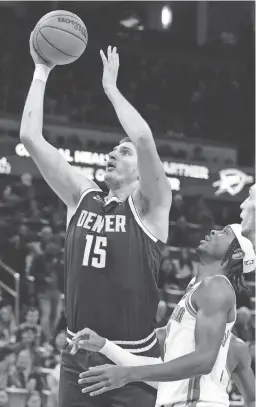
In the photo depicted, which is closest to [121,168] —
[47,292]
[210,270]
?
[210,270]

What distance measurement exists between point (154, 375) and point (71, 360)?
24.9 inches

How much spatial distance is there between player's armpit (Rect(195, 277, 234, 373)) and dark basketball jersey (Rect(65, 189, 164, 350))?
260mm

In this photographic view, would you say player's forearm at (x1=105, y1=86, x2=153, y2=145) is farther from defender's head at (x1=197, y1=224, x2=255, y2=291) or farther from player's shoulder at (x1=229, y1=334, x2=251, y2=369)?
player's shoulder at (x1=229, y1=334, x2=251, y2=369)

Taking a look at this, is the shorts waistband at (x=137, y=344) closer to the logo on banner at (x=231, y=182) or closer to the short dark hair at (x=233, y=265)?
the short dark hair at (x=233, y=265)

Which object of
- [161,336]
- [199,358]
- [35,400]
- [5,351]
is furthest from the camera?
[5,351]

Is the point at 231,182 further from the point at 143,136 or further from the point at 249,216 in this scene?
the point at 143,136

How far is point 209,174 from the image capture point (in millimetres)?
20859

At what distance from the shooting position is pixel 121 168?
4.39 meters

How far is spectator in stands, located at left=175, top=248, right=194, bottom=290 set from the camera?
1571 centimetres

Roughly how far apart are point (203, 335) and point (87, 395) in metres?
0.66

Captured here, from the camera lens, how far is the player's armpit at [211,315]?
3.94 meters

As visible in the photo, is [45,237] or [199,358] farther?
[45,237]

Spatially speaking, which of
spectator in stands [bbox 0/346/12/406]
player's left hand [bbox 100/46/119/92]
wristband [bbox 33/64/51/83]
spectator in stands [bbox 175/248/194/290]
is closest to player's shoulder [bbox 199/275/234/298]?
player's left hand [bbox 100/46/119/92]

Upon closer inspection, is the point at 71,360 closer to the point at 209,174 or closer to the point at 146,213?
the point at 146,213
